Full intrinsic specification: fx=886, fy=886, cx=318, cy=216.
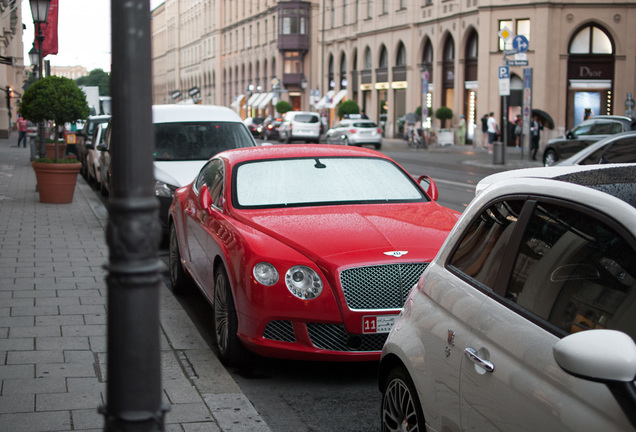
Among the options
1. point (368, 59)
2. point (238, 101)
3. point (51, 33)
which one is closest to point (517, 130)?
point (51, 33)

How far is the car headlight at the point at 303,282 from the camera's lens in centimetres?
557

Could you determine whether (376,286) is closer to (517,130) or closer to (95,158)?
(95,158)

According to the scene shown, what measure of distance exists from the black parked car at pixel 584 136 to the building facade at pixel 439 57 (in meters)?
2.89

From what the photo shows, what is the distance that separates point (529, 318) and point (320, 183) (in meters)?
4.38

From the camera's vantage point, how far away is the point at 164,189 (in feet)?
36.2

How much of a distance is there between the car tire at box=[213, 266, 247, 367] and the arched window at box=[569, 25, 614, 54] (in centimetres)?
4073

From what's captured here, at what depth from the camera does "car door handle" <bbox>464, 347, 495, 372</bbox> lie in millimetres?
3062

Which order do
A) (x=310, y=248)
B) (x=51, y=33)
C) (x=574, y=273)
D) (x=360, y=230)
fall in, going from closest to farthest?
(x=574, y=273) < (x=310, y=248) < (x=360, y=230) < (x=51, y=33)

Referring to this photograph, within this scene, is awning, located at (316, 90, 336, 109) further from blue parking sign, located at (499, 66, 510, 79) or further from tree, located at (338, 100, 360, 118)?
blue parking sign, located at (499, 66, 510, 79)

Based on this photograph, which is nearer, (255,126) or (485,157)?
(485,157)

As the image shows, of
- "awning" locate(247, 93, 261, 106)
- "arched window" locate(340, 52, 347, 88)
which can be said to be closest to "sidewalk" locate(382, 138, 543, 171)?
"arched window" locate(340, 52, 347, 88)

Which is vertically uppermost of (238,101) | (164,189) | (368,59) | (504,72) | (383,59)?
(368,59)

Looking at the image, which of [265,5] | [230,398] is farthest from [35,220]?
[265,5]

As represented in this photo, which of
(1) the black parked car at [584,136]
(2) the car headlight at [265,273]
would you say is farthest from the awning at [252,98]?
(2) the car headlight at [265,273]
